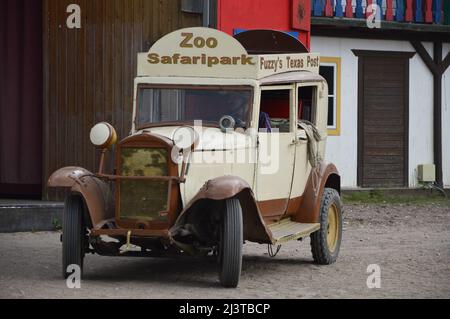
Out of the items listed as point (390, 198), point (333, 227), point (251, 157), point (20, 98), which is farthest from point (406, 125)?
point (251, 157)

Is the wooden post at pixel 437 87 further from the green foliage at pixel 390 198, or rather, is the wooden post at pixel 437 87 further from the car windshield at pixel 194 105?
the car windshield at pixel 194 105

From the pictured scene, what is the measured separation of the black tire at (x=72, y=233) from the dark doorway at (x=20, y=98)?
5.54 m

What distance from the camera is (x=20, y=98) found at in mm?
15125

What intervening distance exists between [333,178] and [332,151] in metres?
9.24

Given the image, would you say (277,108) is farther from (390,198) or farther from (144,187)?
(390,198)

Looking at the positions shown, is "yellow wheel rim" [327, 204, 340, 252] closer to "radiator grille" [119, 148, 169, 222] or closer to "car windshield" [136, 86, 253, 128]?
"car windshield" [136, 86, 253, 128]

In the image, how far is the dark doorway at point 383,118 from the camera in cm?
2144

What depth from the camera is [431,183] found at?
21906 mm

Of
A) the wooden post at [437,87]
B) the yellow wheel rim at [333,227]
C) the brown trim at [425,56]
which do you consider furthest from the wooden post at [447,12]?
the yellow wheel rim at [333,227]

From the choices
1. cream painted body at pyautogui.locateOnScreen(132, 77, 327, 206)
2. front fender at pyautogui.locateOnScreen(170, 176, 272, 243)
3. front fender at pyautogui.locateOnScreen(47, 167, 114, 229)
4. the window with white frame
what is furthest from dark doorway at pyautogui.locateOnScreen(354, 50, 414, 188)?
front fender at pyautogui.locateOnScreen(47, 167, 114, 229)

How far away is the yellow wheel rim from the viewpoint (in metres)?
11.6

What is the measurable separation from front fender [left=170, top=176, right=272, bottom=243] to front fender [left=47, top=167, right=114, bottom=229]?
0.74 m
